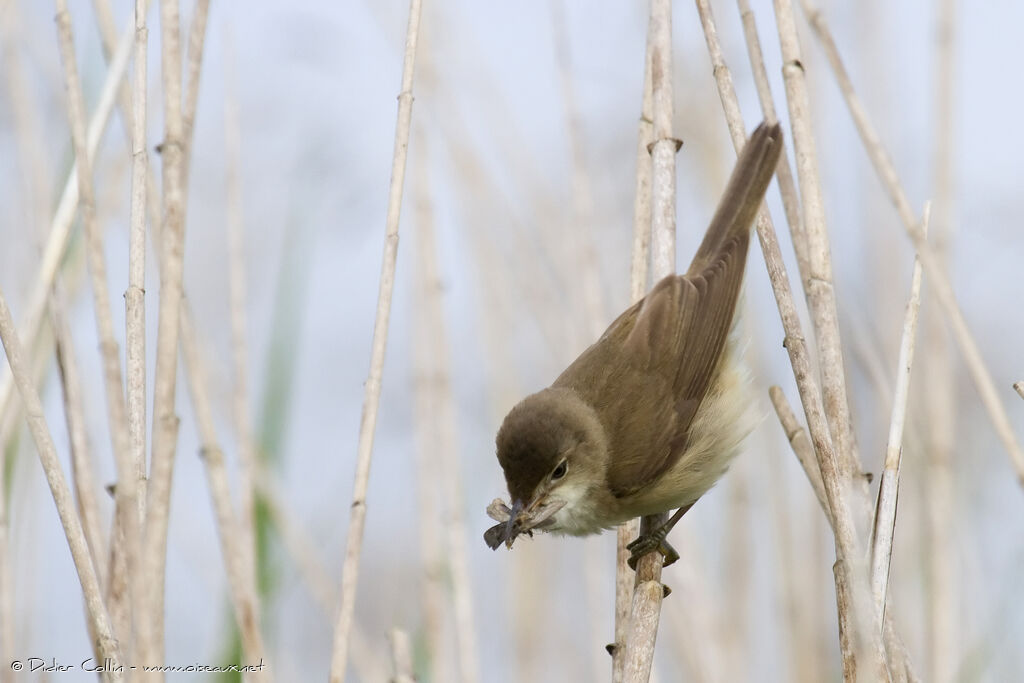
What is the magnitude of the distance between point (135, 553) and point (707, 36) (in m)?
1.45

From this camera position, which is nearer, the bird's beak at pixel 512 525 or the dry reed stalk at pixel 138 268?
the dry reed stalk at pixel 138 268

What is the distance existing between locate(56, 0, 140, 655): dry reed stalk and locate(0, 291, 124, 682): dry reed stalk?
54 mm

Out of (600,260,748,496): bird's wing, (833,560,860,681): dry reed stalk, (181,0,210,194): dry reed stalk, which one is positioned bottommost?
(833,560,860,681): dry reed stalk

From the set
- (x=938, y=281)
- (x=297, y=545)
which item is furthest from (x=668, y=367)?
(x=297, y=545)

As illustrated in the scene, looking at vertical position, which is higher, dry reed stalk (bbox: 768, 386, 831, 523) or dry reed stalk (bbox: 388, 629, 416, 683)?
dry reed stalk (bbox: 768, 386, 831, 523)

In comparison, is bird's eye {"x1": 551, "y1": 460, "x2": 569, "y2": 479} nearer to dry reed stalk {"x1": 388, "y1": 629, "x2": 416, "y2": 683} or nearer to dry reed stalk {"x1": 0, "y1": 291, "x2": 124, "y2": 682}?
dry reed stalk {"x1": 388, "y1": 629, "x2": 416, "y2": 683}

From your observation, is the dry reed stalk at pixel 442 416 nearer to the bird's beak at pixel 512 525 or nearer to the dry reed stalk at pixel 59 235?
the bird's beak at pixel 512 525

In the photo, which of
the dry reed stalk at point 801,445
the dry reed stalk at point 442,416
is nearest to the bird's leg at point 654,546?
the dry reed stalk at point 801,445

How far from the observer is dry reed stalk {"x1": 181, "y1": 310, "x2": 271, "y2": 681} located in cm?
183

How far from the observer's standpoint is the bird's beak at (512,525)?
2113 mm

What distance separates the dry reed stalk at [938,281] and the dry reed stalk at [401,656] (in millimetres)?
966

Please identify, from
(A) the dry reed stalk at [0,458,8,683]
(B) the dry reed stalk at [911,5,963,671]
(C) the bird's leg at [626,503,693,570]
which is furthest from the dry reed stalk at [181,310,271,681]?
(B) the dry reed stalk at [911,5,963,671]

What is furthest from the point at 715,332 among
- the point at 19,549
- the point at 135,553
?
the point at 19,549

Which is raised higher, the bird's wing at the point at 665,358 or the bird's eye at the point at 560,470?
the bird's wing at the point at 665,358
